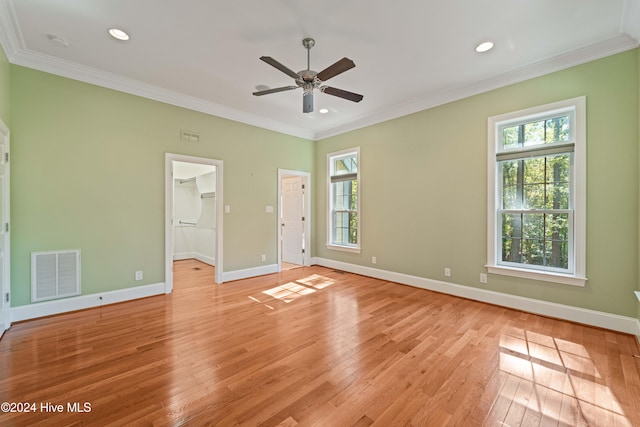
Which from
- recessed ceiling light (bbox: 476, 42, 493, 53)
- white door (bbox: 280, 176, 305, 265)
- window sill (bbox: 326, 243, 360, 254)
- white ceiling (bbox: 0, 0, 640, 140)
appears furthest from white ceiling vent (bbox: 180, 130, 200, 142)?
recessed ceiling light (bbox: 476, 42, 493, 53)

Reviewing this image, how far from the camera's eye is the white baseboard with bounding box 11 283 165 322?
10.2 feet

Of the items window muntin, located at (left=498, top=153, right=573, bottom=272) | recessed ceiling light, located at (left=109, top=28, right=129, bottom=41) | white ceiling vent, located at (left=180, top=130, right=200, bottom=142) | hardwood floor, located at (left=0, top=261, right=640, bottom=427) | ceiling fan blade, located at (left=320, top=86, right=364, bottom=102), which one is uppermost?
recessed ceiling light, located at (left=109, top=28, right=129, bottom=41)

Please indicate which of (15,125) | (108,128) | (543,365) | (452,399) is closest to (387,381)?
(452,399)

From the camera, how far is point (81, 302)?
346 centimetres

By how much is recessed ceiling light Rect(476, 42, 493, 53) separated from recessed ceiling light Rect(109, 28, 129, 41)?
3762mm

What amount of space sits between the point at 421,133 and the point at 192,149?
3768mm

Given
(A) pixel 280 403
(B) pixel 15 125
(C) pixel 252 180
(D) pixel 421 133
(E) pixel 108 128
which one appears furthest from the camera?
(C) pixel 252 180

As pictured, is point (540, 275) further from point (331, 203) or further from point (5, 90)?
point (5, 90)

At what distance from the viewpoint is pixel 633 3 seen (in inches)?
92.3

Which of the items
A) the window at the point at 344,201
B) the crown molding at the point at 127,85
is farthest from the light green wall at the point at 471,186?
the crown molding at the point at 127,85

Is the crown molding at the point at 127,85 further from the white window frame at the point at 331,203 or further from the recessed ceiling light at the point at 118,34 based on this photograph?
the white window frame at the point at 331,203

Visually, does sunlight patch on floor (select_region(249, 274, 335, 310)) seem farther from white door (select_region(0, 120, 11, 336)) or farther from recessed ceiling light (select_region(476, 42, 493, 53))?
recessed ceiling light (select_region(476, 42, 493, 53))

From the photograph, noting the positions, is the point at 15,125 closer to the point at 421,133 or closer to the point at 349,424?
the point at 349,424

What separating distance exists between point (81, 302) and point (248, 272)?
7.85ft
